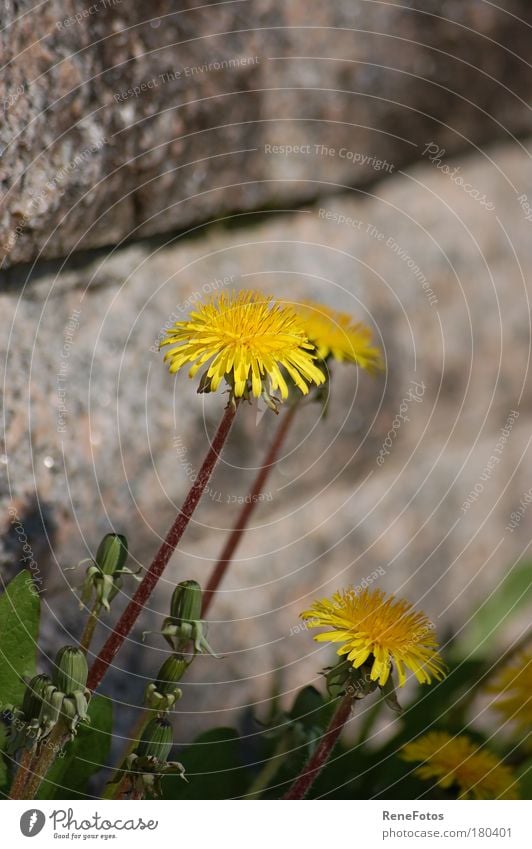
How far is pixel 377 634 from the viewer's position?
19.2 inches

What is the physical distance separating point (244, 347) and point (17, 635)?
0.21m

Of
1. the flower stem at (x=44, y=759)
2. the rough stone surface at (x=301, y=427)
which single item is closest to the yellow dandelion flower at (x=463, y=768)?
the rough stone surface at (x=301, y=427)

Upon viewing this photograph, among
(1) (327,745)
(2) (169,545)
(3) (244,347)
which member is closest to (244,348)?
(3) (244,347)

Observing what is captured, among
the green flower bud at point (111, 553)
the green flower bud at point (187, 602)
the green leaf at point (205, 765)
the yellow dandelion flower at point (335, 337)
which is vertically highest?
the yellow dandelion flower at point (335, 337)

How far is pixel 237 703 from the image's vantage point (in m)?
0.80

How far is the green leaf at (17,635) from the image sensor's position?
499 mm

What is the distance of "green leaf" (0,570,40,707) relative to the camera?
0.50m

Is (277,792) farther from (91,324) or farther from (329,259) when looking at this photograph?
(329,259)

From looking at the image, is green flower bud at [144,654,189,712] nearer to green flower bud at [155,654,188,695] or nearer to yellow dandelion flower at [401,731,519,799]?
green flower bud at [155,654,188,695]

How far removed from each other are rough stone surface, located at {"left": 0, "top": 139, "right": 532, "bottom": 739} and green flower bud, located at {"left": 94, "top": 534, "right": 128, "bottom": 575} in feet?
0.51

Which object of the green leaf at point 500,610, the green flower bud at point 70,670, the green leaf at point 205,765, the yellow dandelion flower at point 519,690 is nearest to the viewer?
the green flower bud at point 70,670

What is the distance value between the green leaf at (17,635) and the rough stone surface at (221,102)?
0.70ft

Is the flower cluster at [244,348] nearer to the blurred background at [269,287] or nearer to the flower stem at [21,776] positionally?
the blurred background at [269,287]

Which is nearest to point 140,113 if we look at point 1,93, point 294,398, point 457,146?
point 1,93
